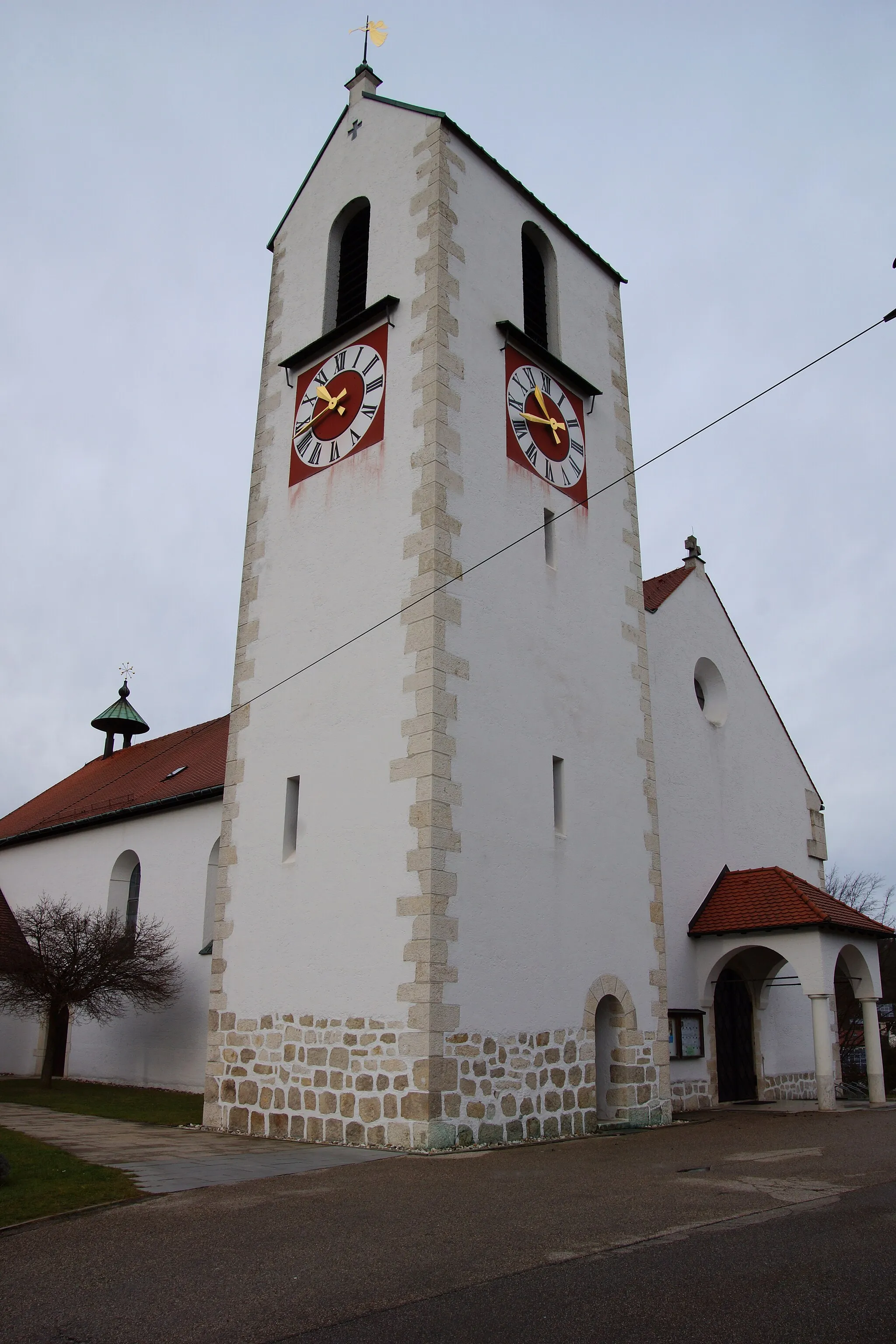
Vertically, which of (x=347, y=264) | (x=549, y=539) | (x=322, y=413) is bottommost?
(x=549, y=539)

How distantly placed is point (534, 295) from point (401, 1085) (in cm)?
1110

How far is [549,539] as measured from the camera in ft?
45.5

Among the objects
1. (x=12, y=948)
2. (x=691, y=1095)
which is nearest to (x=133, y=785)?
(x=12, y=948)

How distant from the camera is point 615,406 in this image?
16297 mm

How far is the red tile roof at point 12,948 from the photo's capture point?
17797 millimetres

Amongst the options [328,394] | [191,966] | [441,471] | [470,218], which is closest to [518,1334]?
[441,471]

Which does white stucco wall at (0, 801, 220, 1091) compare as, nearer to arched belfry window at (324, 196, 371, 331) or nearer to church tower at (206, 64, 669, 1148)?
church tower at (206, 64, 669, 1148)

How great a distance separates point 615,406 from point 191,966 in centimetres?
1161

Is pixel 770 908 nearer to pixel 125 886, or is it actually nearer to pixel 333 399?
pixel 333 399

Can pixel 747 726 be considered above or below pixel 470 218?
below

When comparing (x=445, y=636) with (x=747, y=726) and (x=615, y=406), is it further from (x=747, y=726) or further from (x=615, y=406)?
(x=747, y=726)

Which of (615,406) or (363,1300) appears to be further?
(615,406)

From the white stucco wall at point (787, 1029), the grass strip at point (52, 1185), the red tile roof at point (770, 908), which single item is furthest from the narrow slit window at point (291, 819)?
the white stucco wall at point (787, 1029)

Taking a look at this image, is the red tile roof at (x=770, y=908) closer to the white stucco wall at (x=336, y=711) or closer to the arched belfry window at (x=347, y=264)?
the white stucco wall at (x=336, y=711)
